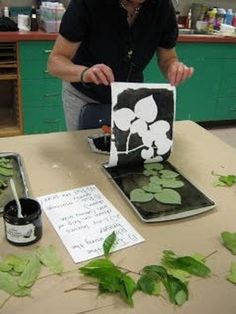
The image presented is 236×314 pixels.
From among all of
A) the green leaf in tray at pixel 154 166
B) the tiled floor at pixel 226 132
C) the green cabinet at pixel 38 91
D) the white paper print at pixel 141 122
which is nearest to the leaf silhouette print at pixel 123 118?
the white paper print at pixel 141 122

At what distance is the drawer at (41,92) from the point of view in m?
2.65

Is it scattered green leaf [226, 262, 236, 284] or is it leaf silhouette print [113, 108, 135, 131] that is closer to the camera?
scattered green leaf [226, 262, 236, 284]

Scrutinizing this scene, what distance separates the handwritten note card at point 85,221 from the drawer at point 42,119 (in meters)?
1.85

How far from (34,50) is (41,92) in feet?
1.01

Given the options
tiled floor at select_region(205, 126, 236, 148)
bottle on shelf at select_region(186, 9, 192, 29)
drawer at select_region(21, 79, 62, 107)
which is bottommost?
tiled floor at select_region(205, 126, 236, 148)

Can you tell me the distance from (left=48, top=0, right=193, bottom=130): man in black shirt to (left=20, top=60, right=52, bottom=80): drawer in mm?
1246

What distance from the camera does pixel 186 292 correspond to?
0.71 m

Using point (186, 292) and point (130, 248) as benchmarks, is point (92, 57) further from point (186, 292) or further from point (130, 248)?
point (186, 292)

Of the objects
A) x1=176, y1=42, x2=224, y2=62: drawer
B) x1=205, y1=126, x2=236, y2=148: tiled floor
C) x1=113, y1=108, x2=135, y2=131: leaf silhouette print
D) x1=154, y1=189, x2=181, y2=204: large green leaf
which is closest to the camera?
x1=154, y1=189, x2=181, y2=204: large green leaf

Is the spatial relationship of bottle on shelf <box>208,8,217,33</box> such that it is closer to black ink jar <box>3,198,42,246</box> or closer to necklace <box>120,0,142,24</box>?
necklace <box>120,0,142,24</box>

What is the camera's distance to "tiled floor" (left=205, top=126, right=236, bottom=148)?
3.33 meters

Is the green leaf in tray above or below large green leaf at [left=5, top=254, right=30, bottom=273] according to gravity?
above

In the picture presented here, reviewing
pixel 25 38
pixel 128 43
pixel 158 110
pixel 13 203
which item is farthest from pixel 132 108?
pixel 25 38

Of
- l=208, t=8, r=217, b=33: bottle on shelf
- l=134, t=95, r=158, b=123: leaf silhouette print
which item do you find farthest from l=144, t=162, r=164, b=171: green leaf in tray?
l=208, t=8, r=217, b=33: bottle on shelf
